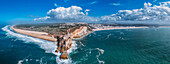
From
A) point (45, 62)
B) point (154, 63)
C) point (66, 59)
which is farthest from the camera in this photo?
point (66, 59)

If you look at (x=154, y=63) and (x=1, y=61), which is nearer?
(x=154, y=63)

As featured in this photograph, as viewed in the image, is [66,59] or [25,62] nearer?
[25,62]

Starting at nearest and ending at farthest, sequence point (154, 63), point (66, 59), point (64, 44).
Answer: point (154, 63) < point (66, 59) < point (64, 44)

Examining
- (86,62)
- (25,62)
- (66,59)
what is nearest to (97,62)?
(86,62)

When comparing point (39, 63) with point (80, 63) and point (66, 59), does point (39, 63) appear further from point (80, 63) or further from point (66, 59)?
point (80, 63)

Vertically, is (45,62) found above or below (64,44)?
below

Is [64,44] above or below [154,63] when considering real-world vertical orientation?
above

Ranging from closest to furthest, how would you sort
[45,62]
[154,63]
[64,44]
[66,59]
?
[154,63] → [45,62] → [66,59] → [64,44]

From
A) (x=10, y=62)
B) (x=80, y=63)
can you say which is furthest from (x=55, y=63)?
(x=10, y=62)

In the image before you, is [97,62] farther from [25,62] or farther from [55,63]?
[25,62]
